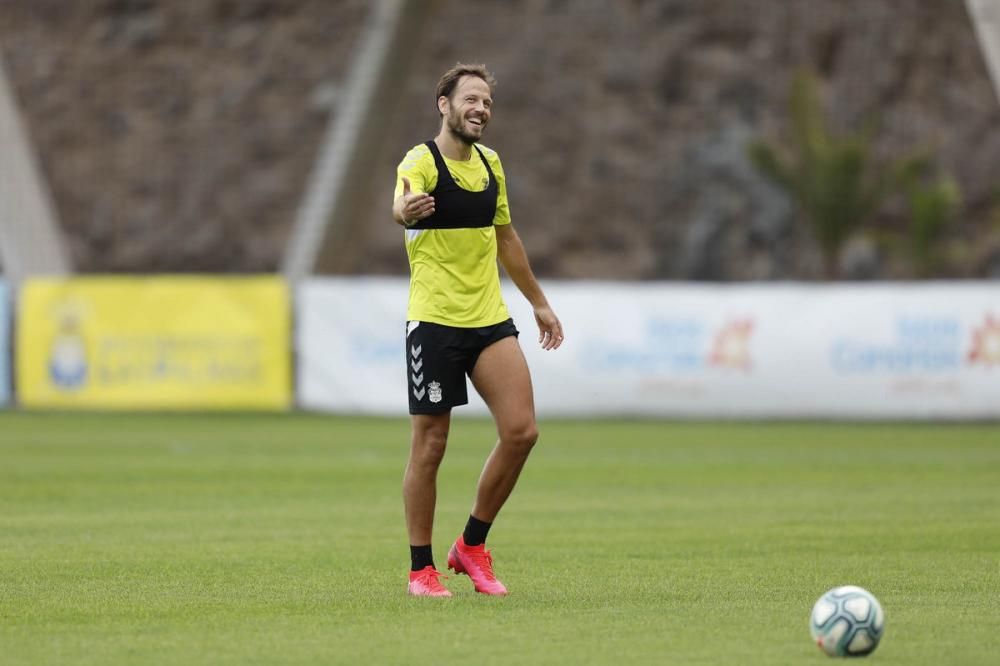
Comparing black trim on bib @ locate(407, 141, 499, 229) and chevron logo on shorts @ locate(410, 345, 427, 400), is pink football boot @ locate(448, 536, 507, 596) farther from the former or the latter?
black trim on bib @ locate(407, 141, 499, 229)

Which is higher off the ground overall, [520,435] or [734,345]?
[520,435]

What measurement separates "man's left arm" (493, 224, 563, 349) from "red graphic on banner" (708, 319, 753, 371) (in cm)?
1362

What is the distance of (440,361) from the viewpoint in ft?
28.3

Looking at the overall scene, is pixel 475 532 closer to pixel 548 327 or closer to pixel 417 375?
pixel 417 375

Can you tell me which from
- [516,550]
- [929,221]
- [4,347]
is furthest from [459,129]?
[929,221]

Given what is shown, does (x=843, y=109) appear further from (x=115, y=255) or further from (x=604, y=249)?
(x=115, y=255)

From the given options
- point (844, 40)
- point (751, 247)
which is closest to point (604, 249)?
point (751, 247)

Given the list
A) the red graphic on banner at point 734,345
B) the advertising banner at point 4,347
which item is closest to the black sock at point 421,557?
the red graphic on banner at point 734,345

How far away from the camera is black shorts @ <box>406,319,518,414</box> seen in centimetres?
862

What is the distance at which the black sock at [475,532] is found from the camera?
344 inches

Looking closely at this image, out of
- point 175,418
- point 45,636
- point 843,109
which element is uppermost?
point 843,109

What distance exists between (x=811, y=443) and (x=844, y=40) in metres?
25.1

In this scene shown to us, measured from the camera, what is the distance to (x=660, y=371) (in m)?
22.9

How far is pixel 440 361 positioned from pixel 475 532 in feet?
2.67
